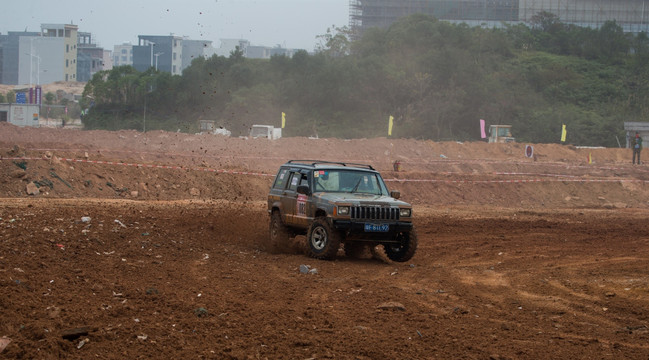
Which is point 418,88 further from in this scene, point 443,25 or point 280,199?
point 280,199

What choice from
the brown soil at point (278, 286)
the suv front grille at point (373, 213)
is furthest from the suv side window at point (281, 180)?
the suv front grille at point (373, 213)

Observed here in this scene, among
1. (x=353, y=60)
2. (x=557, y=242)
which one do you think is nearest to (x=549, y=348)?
(x=557, y=242)

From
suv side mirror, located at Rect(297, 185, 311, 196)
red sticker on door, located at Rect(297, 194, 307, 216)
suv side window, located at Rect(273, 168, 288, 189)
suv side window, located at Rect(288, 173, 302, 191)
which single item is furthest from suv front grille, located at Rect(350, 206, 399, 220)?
suv side window, located at Rect(273, 168, 288, 189)

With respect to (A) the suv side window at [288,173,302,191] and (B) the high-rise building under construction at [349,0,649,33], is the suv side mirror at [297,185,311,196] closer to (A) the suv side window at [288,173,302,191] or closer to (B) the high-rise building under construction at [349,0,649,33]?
(A) the suv side window at [288,173,302,191]

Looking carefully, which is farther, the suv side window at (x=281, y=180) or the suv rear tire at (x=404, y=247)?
the suv side window at (x=281, y=180)

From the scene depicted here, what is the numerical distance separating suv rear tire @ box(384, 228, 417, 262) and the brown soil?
0.78 ft

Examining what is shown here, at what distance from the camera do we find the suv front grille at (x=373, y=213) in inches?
496

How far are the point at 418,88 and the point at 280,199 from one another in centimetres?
5992

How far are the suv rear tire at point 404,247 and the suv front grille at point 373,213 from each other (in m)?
0.54

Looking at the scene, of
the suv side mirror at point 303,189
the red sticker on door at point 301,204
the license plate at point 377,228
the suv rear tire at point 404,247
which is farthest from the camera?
the red sticker on door at point 301,204

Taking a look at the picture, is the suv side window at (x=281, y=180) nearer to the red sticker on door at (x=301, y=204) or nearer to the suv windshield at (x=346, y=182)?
the red sticker on door at (x=301, y=204)

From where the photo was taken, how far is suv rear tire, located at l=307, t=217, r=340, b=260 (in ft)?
41.3

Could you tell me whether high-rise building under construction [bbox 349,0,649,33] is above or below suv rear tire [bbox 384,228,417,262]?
above

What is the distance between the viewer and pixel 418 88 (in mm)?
72750
